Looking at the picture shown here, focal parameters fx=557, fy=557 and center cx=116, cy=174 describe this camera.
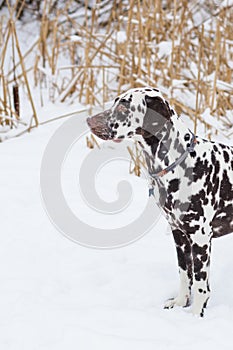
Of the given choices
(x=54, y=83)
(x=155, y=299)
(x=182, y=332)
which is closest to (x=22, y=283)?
(x=155, y=299)

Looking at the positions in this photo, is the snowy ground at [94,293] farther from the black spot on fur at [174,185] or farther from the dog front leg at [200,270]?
the black spot on fur at [174,185]

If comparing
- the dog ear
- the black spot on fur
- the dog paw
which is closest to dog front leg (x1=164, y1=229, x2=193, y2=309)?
the dog paw

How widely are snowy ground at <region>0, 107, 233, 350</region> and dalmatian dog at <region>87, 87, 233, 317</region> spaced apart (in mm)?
160

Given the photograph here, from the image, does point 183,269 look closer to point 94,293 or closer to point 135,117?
point 94,293

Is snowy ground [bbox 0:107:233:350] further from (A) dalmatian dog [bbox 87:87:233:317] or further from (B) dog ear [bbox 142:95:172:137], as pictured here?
(B) dog ear [bbox 142:95:172:137]

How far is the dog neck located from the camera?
147cm

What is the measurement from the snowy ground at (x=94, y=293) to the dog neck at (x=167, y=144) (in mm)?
448

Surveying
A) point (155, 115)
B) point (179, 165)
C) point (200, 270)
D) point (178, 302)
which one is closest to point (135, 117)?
point (155, 115)

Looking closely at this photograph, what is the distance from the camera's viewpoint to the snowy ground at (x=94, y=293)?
1493 mm

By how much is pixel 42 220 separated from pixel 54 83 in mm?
1604

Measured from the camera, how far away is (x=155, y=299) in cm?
172

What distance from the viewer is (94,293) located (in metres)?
1.73

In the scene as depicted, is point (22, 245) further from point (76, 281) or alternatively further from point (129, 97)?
point (129, 97)

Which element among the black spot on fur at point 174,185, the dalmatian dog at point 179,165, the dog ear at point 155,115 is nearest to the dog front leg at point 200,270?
the dalmatian dog at point 179,165
